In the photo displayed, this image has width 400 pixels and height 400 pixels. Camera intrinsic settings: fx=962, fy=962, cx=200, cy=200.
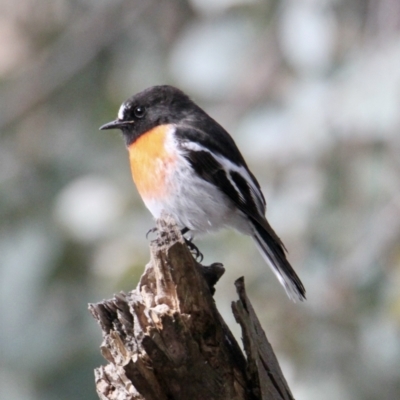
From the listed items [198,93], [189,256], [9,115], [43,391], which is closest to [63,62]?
[9,115]

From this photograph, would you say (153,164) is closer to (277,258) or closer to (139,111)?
(139,111)

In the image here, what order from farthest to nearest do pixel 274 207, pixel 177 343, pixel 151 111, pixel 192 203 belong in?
pixel 274 207, pixel 151 111, pixel 192 203, pixel 177 343

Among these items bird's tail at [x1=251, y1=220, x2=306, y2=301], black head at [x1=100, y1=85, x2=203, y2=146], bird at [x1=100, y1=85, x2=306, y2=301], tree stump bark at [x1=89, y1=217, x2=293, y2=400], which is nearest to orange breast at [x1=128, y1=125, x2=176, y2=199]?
bird at [x1=100, y1=85, x2=306, y2=301]

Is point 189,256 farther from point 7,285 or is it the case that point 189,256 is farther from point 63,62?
point 63,62

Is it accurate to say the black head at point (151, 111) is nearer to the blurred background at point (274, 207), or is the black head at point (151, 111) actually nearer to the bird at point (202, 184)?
the bird at point (202, 184)

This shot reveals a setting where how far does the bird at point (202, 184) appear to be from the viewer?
15.2ft

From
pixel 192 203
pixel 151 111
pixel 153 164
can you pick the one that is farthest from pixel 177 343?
pixel 151 111

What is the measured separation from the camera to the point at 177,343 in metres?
2.96

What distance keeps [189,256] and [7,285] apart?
133 inches

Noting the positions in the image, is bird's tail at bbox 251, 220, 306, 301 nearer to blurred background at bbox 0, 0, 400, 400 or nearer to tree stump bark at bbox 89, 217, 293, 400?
blurred background at bbox 0, 0, 400, 400

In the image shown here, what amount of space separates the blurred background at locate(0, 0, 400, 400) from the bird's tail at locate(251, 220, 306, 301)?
1.60 feet

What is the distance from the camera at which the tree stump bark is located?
293cm

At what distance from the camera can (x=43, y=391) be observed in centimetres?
630

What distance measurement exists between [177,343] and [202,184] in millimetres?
1804
